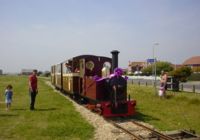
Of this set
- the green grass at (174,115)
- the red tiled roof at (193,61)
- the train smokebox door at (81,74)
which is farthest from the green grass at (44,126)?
the red tiled roof at (193,61)

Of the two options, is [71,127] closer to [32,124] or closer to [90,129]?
[90,129]

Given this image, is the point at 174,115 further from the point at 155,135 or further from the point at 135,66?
the point at 135,66

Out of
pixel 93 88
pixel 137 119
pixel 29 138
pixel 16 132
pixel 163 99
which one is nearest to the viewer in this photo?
pixel 29 138

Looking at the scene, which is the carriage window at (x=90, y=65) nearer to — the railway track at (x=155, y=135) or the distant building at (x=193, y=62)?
the railway track at (x=155, y=135)

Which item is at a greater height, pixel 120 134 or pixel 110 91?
pixel 110 91

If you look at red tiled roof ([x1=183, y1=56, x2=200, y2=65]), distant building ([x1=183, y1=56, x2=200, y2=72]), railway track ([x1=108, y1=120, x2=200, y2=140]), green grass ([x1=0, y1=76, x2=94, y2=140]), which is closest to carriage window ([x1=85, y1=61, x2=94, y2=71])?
green grass ([x1=0, y1=76, x2=94, y2=140])

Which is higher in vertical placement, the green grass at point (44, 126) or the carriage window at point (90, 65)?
the carriage window at point (90, 65)

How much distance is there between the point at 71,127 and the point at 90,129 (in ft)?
2.27

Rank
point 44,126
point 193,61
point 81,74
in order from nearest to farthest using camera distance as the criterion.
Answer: point 44,126 < point 81,74 < point 193,61

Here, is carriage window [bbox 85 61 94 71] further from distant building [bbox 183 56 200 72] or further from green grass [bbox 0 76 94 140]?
distant building [bbox 183 56 200 72]

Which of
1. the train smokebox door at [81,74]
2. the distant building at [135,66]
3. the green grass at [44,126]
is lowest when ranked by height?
the green grass at [44,126]

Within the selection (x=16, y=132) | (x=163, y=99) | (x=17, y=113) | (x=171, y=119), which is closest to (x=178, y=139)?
(x=171, y=119)

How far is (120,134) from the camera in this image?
11.0 metres

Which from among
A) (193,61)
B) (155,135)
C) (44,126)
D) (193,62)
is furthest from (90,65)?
(193,61)
